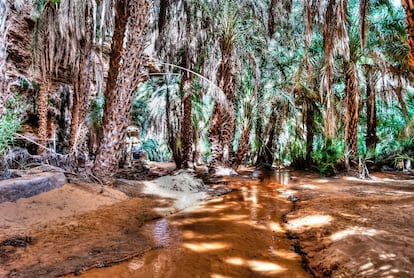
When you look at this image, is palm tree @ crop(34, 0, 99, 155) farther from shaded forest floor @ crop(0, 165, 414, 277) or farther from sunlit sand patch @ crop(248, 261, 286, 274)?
sunlit sand patch @ crop(248, 261, 286, 274)

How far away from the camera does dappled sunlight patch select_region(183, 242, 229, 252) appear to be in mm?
2818

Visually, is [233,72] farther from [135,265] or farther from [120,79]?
[135,265]

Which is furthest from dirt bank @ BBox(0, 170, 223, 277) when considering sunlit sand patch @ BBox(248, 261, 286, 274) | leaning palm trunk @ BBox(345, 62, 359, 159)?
leaning palm trunk @ BBox(345, 62, 359, 159)

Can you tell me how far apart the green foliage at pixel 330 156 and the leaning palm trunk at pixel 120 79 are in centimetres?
688

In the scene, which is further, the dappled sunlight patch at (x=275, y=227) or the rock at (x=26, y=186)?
the dappled sunlight patch at (x=275, y=227)

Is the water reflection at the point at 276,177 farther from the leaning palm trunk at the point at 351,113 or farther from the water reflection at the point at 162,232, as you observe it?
the water reflection at the point at 162,232

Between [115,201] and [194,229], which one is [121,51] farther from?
[194,229]

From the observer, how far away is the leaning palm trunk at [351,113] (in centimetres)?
857

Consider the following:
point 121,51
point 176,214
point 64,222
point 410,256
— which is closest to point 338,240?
point 410,256

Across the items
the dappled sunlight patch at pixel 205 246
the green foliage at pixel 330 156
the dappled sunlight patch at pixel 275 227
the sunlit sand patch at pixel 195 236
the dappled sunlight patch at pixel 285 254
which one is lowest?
the dappled sunlight patch at pixel 285 254

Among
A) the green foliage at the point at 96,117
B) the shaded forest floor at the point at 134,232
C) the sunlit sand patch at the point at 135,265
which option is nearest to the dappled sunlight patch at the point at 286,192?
the shaded forest floor at the point at 134,232

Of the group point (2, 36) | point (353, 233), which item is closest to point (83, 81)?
point (2, 36)

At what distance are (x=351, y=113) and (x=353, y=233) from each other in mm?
7193

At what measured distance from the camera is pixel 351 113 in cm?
895
